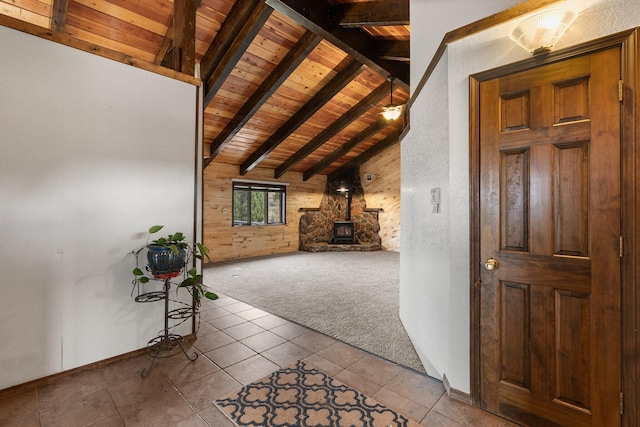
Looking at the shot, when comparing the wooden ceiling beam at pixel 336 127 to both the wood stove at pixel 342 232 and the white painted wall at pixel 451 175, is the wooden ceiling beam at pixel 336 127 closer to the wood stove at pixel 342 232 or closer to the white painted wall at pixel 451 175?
the wood stove at pixel 342 232

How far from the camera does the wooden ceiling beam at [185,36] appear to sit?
272 cm

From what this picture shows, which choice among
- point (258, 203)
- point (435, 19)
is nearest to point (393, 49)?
point (435, 19)

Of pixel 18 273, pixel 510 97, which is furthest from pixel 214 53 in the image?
pixel 510 97

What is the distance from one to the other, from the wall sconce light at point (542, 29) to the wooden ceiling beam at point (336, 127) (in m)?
4.20

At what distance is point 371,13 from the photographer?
3.26 m

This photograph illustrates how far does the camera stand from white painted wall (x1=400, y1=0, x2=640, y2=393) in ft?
4.74

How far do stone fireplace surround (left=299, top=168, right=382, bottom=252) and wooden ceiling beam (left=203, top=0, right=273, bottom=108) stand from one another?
15.8 ft

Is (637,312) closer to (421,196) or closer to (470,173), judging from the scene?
(470,173)

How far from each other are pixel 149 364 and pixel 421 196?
2623mm

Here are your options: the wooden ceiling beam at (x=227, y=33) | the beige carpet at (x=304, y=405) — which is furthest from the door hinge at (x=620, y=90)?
the wooden ceiling beam at (x=227, y=33)

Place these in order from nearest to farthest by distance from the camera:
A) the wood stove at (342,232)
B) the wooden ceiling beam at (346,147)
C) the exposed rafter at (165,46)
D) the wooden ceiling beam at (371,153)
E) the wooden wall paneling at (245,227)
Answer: the exposed rafter at (165,46), the wooden wall paneling at (245,227), the wooden ceiling beam at (346,147), the wooden ceiling beam at (371,153), the wood stove at (342,232)

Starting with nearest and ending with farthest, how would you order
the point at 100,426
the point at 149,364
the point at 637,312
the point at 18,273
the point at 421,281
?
the point at 637,312, the point at 100,426, the point at 18,273, the point at 149,364, the point at 421,281

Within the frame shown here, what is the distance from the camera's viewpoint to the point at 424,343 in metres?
2.35

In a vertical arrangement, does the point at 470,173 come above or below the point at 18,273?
above
